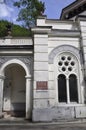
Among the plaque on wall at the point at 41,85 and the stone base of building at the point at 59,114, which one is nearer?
the stone base of building at the point at 59,114

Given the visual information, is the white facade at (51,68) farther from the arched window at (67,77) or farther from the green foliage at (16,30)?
the green foliage at (16,30)

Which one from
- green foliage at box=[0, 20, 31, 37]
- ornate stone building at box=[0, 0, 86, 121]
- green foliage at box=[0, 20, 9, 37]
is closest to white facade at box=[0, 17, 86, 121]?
ornate stone building at box=[0, 0, 86, 121]

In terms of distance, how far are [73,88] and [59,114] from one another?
1911 millimetres

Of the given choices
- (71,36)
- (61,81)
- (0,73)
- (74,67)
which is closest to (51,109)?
(61,81)

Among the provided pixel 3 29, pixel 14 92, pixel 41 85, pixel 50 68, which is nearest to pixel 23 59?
pixel 50 68

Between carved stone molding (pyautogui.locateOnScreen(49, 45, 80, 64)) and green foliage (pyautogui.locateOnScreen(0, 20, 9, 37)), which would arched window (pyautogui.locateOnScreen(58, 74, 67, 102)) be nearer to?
carved stone molding (pyautogui.locateOnScreen(49, 45, 80, 64))

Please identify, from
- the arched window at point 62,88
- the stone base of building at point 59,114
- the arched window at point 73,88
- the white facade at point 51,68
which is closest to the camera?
the stone base of building at point 59,114

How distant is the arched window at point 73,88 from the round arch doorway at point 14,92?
3661 mm

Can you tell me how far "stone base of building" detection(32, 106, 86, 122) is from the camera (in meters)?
9.54

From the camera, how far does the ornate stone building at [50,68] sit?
10016 millimetres

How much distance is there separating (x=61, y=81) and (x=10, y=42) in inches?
180

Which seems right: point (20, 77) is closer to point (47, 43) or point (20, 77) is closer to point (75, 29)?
point (47, 43)

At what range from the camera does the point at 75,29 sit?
477 inches

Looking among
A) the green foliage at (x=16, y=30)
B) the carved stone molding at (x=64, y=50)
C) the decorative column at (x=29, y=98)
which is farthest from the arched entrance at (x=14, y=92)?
the green foliage at (x=16, y=30)
